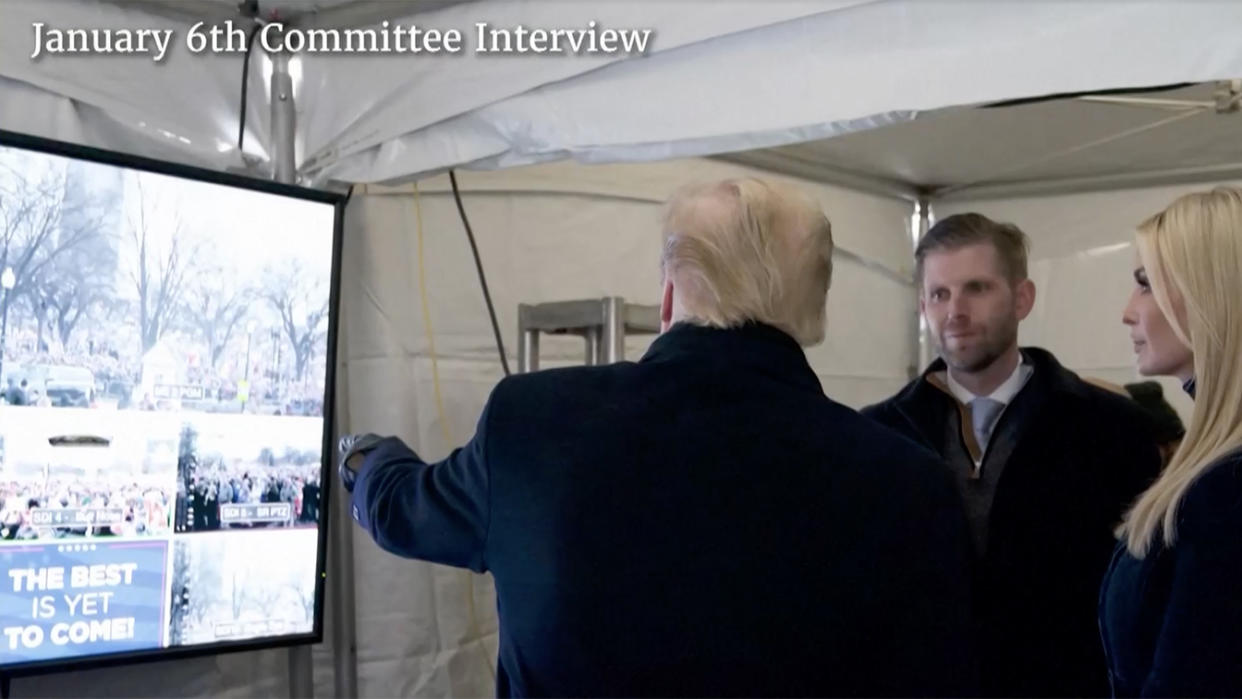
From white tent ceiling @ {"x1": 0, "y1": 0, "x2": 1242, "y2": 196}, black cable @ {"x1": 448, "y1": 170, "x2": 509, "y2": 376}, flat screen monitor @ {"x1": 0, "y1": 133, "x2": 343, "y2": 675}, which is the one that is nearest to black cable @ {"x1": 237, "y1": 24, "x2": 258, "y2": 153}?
white tent ceiling @ {"x1": 0, "y1": 0, "x2": 1242, "y2": 196}

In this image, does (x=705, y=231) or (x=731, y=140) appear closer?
(x=705, y=231)

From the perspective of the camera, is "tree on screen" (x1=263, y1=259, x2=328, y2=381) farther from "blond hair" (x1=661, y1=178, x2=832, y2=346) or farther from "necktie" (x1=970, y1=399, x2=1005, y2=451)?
"necktie" (x1=970, y1=399, x2=1005, y2=451)

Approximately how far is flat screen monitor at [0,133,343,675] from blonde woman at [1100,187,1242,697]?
134cm

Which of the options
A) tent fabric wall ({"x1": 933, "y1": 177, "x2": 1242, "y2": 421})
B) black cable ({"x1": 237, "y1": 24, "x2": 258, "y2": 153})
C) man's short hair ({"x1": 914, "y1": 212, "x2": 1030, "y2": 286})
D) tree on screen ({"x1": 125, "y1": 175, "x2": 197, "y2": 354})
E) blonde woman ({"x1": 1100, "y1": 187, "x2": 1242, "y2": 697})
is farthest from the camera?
tent fabric wall ({"x1": 933, "y1": 177, "x2": 1242, "y2": 421})

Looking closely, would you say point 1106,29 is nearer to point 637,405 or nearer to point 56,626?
point 637,405

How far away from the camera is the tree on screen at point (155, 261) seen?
1.78 meters

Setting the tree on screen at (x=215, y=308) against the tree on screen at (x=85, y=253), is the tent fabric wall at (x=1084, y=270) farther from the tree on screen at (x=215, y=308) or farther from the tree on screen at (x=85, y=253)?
the tree on screen at (x=85, y=253)

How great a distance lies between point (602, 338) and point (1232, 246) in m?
1.24

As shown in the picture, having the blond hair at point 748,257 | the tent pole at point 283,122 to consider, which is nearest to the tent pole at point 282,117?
the tent pole at point 283,122

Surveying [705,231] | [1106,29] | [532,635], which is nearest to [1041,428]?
[1106,29]

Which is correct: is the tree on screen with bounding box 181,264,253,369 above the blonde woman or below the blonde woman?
above

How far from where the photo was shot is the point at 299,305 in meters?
2.01

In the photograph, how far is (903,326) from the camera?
11.1ft

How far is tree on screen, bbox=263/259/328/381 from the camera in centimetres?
198
